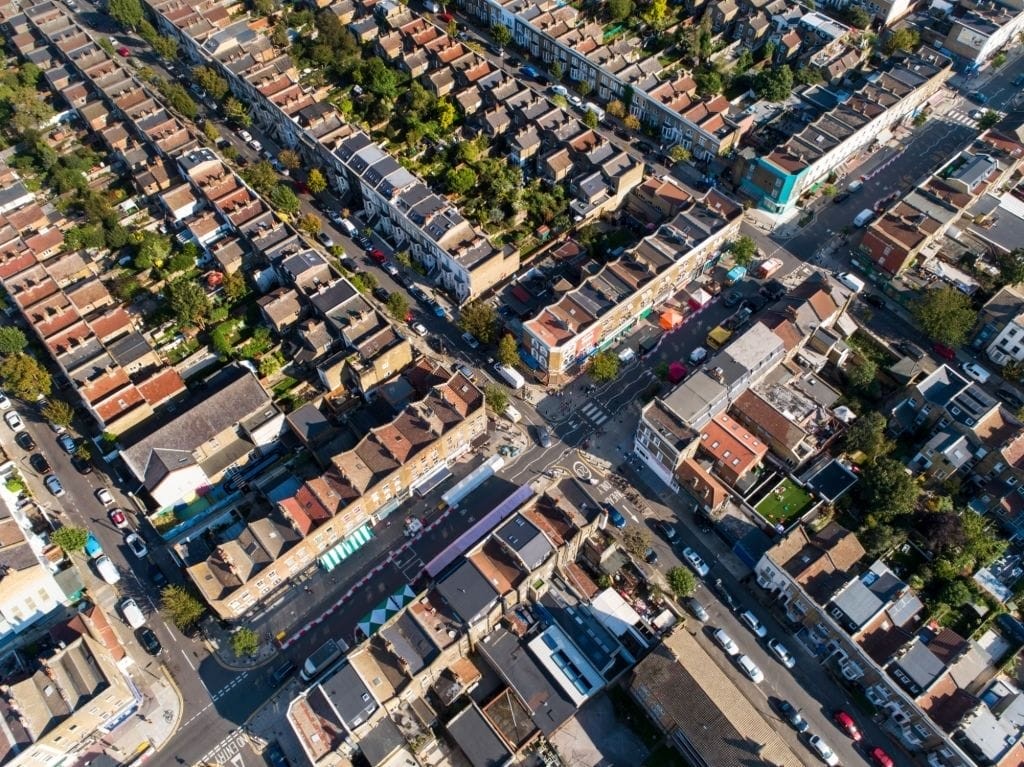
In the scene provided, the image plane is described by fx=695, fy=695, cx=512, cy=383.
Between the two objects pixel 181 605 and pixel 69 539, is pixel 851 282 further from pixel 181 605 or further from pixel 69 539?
pixel 69 539

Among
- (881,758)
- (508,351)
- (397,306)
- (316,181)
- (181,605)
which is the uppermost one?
(316,181)

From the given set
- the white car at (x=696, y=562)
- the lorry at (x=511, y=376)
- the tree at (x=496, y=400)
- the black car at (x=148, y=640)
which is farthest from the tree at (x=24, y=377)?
the white car at (x=696, y=562)

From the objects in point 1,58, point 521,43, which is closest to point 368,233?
point 521,43

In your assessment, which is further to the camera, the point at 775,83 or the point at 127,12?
the point at 127,12

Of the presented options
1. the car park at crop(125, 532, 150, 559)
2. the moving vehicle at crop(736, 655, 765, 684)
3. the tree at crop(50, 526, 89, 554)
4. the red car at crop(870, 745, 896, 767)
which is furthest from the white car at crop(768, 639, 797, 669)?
the tree at crop(50, 526, 89, 554)

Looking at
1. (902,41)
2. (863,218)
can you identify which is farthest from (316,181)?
(902,41)

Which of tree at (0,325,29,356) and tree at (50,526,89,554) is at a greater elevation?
tree at (0,325,29,356)

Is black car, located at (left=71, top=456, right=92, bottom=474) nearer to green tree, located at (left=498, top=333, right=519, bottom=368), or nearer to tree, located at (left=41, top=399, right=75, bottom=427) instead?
tree, located at (left=41, top=399, right=75, bottom=427)

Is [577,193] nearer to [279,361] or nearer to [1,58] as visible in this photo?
[279,361]
